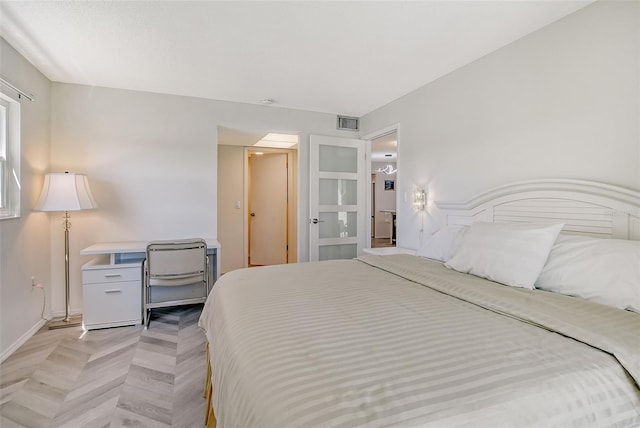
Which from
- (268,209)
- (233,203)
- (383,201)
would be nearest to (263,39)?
(233,203)

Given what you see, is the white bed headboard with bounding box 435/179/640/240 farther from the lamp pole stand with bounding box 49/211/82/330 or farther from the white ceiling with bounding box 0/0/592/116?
the lamp pole stand with bounding box 49/211/82/330

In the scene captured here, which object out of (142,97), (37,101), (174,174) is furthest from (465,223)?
(37,101)

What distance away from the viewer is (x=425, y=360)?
0.93m

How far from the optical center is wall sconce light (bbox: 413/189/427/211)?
Answer: 326 cm

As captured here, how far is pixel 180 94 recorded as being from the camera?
141 inches

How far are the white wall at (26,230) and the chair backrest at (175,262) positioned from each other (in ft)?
3.11

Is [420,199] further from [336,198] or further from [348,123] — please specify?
[348,123]

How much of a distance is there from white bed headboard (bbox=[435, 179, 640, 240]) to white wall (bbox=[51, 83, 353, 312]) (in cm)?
281

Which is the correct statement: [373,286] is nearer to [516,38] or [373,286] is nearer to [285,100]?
[516,38]

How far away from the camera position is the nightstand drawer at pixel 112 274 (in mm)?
2904

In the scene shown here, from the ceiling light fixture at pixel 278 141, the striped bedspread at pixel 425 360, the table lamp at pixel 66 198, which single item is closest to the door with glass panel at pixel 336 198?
the ceiling light fixture at pixel 278 141

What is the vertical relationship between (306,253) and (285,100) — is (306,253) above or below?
below

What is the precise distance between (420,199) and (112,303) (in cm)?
319

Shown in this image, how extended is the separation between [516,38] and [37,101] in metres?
4.12
